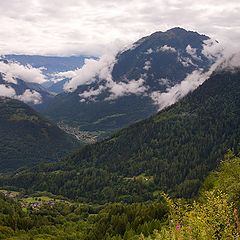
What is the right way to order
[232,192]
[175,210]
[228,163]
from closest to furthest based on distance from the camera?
[175,210] → [232,192] → [228,163]

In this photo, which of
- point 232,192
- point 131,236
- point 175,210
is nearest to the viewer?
point 175,210

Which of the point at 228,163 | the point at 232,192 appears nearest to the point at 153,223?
the point at 228,163

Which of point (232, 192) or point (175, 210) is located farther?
point (232, 192)

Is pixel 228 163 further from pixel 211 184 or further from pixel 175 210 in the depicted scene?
pixel 175 210

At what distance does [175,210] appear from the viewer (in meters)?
53.8

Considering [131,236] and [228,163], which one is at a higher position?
[228,163]

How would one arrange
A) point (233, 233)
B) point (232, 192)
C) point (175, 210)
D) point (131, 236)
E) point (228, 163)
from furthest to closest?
point (131, 236) → point (228, 163) → point (232, 192) → point (175, 210) → point (233, 233)

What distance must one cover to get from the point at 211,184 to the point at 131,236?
41262 millimetres

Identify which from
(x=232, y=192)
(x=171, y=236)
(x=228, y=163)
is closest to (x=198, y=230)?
(x=171, y=236)

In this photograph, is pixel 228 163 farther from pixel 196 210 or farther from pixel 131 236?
pixel 196 210

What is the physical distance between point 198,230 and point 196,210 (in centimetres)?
763

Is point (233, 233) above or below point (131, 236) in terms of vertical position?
above

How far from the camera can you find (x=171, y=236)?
47906 millimetres

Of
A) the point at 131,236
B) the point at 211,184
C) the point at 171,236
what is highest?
the point at 171,236
